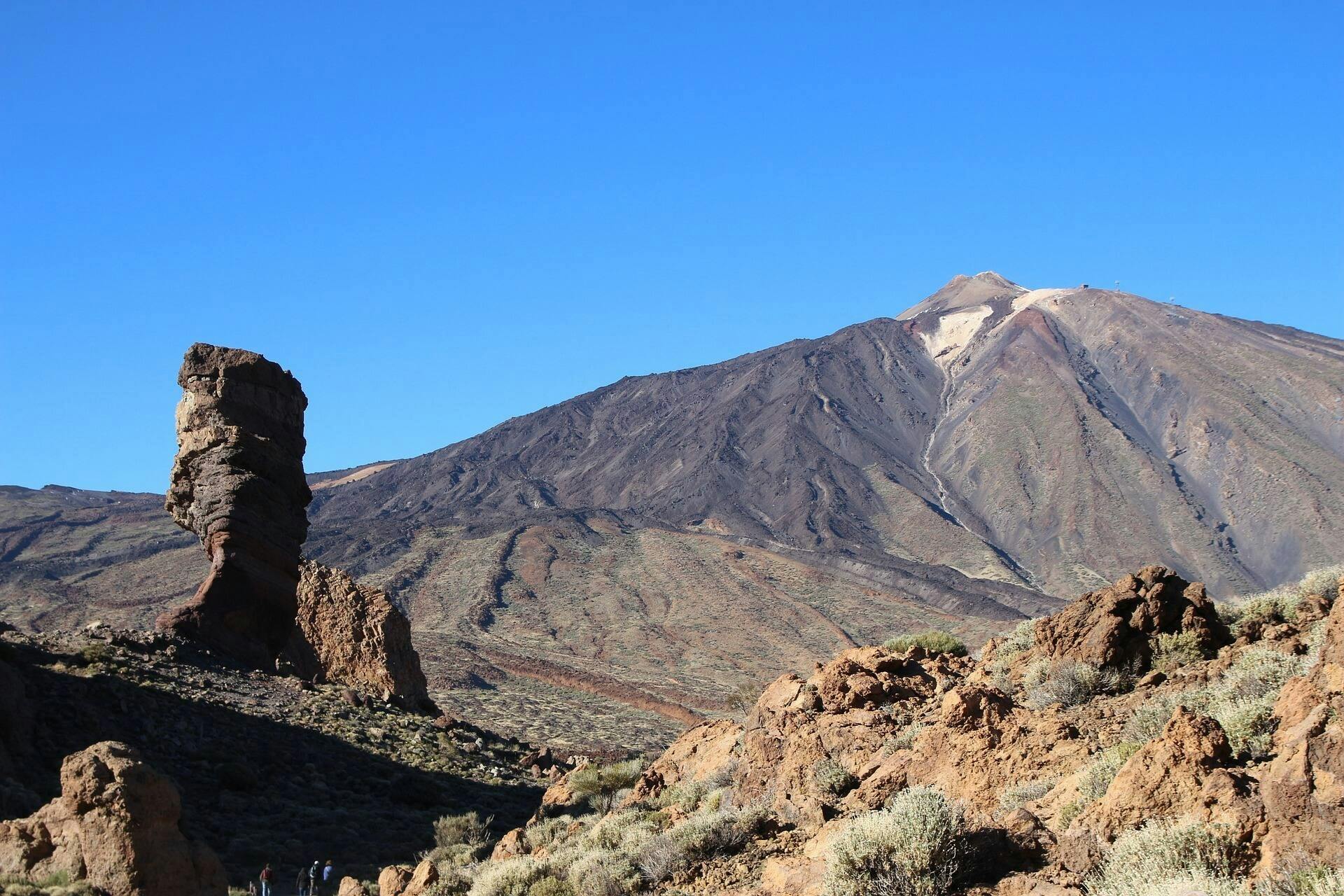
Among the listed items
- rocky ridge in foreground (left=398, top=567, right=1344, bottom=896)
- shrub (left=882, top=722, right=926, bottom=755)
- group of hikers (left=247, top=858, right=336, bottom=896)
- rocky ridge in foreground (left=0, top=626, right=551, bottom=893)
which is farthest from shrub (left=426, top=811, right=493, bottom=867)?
shrub (left=882, top=722, right=926, bottom=755)

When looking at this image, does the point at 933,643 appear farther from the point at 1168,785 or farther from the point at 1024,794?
the point at 1168,785

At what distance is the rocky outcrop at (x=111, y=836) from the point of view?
998cm

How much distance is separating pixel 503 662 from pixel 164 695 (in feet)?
109

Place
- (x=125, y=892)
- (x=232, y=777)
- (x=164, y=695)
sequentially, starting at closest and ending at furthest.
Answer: (x=125, y=892), (x=232, y=777), (x=164, y=695)

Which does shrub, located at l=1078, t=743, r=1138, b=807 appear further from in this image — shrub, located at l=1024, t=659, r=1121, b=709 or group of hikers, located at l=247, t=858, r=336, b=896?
group of hikers, located at l=247, t=858, r=336, b=896

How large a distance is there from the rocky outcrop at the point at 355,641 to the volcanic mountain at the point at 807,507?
736cm

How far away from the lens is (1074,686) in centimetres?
1059

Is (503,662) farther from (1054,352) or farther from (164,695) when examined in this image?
(1054,352)

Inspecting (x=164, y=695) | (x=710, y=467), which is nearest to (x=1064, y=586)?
(x=710, y=467)

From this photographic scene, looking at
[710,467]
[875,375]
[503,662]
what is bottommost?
[503,662]

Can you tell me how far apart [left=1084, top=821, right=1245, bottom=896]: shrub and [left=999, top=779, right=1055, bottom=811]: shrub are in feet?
5.76

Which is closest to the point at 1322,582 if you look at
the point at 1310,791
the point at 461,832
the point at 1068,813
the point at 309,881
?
the point at 1068,813

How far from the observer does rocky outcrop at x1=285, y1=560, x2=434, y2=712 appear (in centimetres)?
2642

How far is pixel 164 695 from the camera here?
19.7m
